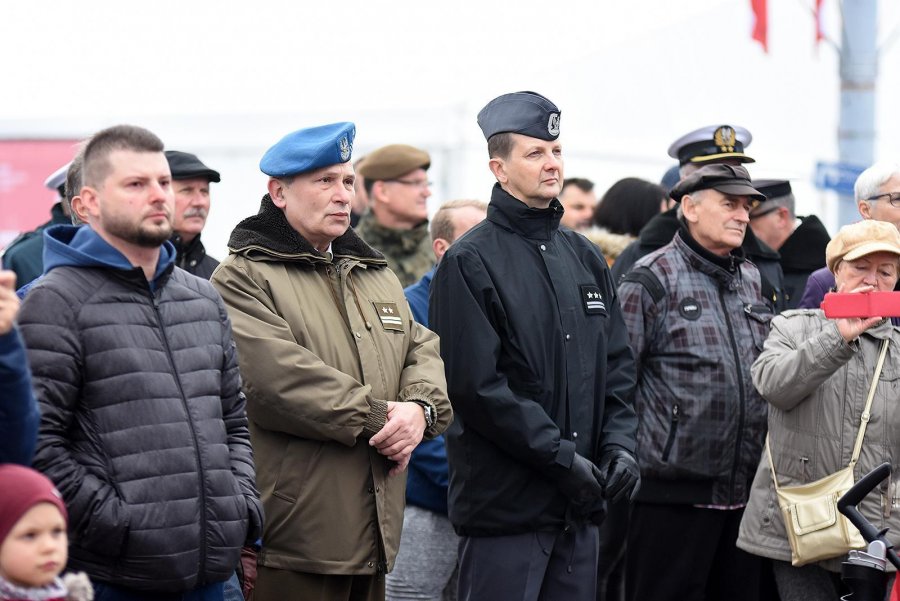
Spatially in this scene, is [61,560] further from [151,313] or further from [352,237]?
[352,237]

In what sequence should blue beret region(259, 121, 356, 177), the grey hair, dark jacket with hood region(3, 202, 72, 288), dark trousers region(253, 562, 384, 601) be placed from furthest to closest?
dark jacket with hood region(3, 202, 72, 288) < the grey hair < blue beret region(259, 121, 356, 177) < dark trousers region(253, 562, 384, 601)

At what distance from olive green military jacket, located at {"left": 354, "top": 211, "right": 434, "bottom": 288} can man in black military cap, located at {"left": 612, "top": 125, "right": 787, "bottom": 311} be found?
1.31 metres

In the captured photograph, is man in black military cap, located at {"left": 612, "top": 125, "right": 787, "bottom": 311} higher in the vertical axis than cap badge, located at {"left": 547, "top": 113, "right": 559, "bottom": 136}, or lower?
lower

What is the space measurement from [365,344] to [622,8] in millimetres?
8759

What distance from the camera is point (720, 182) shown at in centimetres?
586

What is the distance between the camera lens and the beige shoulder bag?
4973 mm

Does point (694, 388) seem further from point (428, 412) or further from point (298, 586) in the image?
point (298, 586)

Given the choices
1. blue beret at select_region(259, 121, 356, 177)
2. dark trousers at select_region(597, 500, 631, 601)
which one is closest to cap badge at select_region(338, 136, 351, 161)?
blue beret at select_region(259, 121, 356, 177)

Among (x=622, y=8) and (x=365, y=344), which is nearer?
(x=365, y=344)

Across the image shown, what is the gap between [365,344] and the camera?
4414mm

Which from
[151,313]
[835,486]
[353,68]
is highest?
[353,68]

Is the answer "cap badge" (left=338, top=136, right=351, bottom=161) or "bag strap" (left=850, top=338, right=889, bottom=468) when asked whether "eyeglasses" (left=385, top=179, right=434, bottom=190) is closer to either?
"cap badge" (left=338, top=136, right=351, bottom=161)

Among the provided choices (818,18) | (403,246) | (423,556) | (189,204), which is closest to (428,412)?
(423,556)

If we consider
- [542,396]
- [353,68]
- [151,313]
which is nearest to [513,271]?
[542,396]
